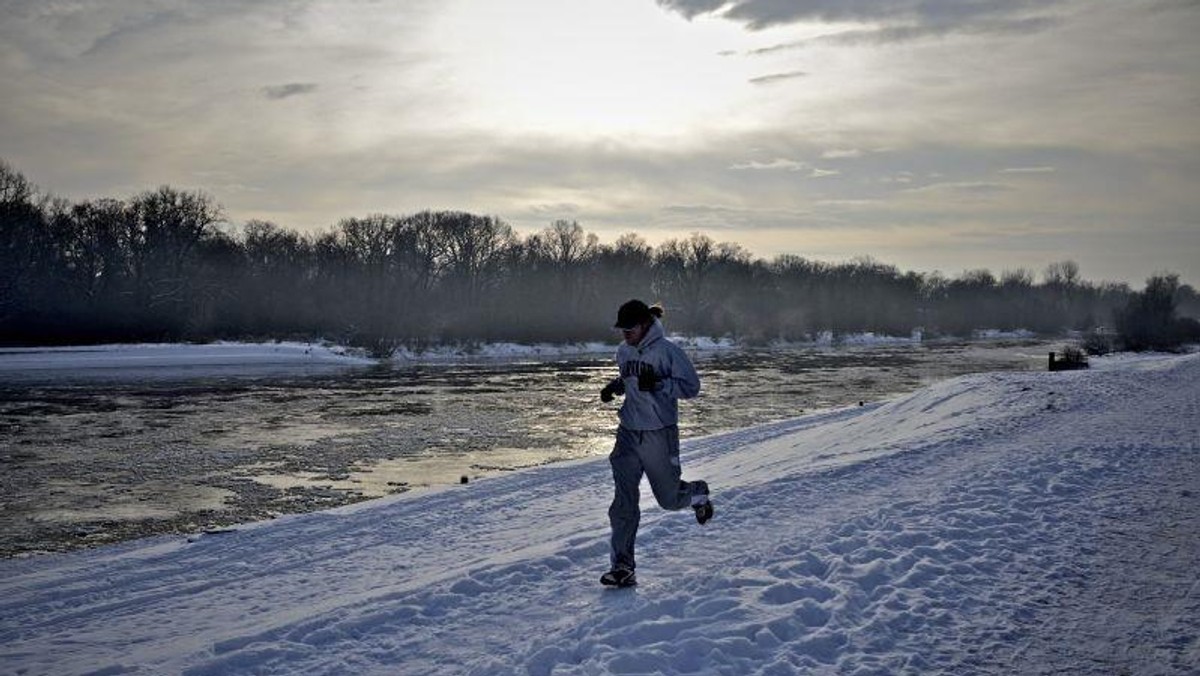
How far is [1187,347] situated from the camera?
173ft

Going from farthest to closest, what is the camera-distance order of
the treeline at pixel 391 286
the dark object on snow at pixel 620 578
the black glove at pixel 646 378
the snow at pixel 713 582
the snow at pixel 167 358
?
the treeline at pixel 391 286, the snow at pixel 167 358, the dark object on snow at pixel 620 578, the black glove at pixel 646 378, the snow at pixel 713 582

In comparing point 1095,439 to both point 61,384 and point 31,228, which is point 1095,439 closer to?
point 61,384

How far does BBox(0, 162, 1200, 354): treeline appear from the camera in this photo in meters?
61.0

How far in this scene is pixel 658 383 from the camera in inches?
229

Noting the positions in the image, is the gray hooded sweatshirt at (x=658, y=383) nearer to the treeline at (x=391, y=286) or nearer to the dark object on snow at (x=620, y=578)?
the dark object on snow at (x=620, y=578)

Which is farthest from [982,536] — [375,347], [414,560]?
[375,347]

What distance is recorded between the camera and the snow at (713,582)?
4.79 m

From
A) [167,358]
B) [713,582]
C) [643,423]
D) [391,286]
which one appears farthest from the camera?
[391,286]

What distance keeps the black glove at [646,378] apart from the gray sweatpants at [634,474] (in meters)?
0.36

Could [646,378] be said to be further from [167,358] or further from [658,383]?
[167,358]

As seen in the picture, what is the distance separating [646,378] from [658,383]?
10 cm

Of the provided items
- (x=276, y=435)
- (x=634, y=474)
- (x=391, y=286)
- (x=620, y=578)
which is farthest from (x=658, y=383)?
(x=391, y=286)

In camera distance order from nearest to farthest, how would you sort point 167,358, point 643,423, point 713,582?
point 713,582
point 643,423
point 167,358

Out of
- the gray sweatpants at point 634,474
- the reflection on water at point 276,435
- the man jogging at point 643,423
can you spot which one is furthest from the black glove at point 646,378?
the reflection on water at point 276,435
